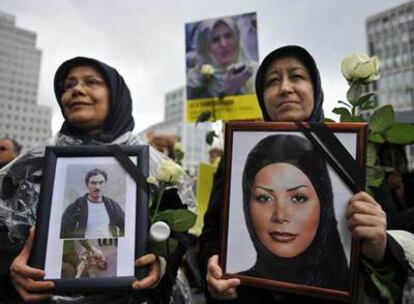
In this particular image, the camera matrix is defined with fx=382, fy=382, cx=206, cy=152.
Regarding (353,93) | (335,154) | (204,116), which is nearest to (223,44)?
(204,116)

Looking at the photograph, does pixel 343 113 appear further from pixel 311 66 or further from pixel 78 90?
pixel 78 90

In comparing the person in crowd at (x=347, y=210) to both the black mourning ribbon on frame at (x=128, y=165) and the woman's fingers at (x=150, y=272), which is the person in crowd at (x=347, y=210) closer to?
the woman's fingers at (x=150, y=272)

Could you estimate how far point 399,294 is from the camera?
3.57 feet

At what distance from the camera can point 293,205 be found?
1136mm

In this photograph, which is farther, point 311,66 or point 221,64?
point 221,64

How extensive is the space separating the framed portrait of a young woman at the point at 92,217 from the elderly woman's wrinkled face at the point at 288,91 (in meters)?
0.52

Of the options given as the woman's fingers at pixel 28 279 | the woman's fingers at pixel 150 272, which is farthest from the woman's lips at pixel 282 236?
the woman's fingers at pixel 28 279

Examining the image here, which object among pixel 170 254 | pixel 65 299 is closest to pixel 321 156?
pixel 170 254

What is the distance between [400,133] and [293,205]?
1.34ft

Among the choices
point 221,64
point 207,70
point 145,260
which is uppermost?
point 221,64

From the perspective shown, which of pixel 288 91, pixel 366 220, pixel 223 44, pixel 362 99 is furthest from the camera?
pixel 223 44

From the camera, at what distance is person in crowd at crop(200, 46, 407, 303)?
1.03 metres

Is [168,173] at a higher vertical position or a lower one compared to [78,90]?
lower

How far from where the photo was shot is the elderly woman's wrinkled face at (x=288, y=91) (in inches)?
55.7
